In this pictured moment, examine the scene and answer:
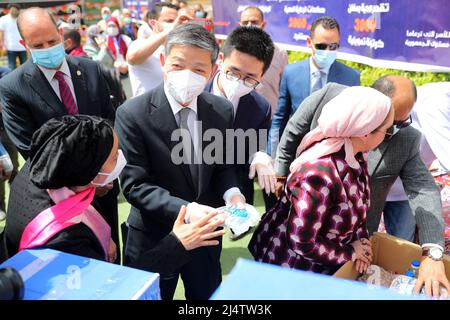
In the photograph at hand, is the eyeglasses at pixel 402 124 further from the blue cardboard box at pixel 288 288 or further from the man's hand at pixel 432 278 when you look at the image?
the blue cardboard box at pixel 288 288

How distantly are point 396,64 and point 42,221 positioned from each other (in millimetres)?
4101

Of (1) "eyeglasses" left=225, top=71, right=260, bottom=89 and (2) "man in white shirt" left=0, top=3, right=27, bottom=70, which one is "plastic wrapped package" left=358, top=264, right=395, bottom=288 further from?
(2) "man in white shirt" left=0, top=3, right=27, bottom=70

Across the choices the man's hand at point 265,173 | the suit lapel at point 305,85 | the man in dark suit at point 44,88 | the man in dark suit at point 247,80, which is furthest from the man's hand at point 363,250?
the suit lapel at point 305,85

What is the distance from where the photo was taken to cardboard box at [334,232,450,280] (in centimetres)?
164

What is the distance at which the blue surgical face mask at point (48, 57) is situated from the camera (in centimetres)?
234

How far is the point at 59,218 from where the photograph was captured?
1.27 metres

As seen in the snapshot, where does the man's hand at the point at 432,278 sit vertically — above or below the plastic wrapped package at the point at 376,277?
above

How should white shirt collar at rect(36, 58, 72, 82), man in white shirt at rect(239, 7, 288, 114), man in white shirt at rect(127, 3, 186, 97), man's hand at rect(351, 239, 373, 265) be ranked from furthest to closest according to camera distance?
man in white shirt at rect(239, 7, 288, 114)
man in white shirt at rect(127, 3, 186, 97)
white shirt collar at rect(36, 58, 72, 82)
man's hand at rect(351, 239, 373, 265)

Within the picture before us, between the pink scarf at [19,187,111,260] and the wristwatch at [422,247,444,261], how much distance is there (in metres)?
1.29

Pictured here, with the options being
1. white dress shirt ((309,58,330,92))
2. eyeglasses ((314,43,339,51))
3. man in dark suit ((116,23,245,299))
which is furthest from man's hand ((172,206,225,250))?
eyeglasses ((314,43,339,51))

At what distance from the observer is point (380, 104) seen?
4.99 feet

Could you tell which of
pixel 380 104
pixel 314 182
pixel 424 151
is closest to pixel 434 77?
pixel 424 151

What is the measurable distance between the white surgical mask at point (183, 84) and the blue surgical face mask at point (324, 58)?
5.86ft
